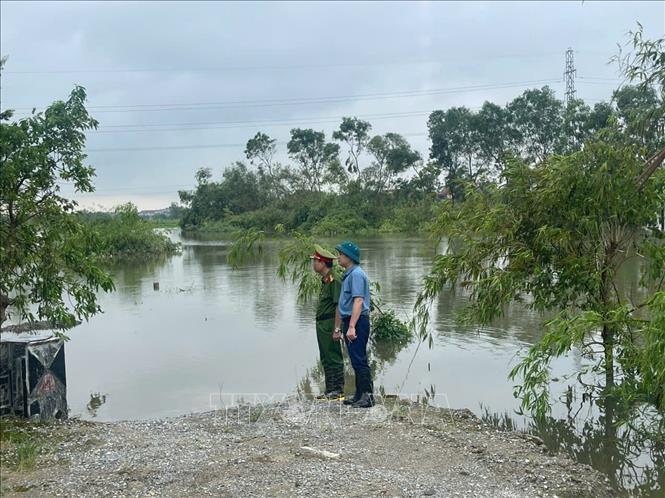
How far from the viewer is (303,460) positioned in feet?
16.6

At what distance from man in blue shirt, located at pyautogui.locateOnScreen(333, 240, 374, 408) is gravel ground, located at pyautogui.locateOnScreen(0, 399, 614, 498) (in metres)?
0.23

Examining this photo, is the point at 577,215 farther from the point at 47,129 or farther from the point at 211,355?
the point at 211,355

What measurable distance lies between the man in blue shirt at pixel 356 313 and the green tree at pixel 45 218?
269cm

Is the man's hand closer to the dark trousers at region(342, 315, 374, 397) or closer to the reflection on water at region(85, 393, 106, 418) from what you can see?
the dark trousers at region(342, 315, 374, 397)

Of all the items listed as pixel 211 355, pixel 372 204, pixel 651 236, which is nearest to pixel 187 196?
pixel 372 204

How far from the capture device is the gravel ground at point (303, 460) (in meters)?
4.60

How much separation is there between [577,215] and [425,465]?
324cm

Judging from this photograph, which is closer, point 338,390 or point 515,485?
point 515,485

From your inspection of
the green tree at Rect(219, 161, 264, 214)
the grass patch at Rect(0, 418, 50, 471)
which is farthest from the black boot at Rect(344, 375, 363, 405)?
the green tree at Rect(219, 161, 264, 214)

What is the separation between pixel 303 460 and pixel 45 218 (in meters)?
3.92

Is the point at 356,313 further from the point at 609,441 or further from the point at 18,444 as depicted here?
the point at 18,444

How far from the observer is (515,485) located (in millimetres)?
4668

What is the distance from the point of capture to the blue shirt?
6336 millimetres

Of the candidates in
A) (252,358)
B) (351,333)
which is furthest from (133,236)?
(351,333)
